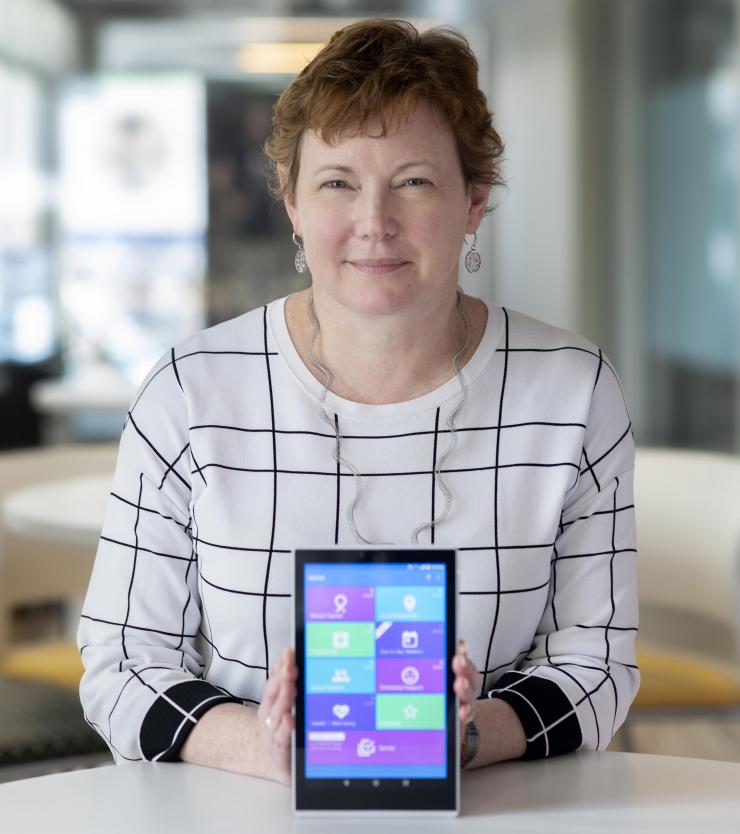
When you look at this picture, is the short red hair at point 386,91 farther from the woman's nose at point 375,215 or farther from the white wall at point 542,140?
the white wall at point 542,140

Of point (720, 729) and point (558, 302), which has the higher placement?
point (558, 302)

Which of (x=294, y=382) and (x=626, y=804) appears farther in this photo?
(x=294, y=382)

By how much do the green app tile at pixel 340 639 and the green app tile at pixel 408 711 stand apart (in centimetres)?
4

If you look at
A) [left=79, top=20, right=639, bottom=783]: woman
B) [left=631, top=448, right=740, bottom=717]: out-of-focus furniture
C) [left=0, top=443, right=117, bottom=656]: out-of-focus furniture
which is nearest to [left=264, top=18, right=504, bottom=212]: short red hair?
[left=79, top=20, right=639, bottom=783]: woman

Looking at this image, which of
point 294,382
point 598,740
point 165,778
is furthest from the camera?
point 294,382

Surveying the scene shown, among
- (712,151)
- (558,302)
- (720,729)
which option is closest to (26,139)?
(558,302)

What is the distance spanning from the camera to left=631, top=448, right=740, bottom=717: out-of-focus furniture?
245 centimetres

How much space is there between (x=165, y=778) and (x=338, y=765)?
0.70 feet

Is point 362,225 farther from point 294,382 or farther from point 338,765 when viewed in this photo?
point 338,765

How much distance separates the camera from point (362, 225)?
52.0 inches

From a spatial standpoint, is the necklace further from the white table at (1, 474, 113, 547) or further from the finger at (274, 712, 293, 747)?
the white table at (1, 474, 113, 547)

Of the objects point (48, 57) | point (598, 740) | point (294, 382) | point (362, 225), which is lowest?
point (598, 740)

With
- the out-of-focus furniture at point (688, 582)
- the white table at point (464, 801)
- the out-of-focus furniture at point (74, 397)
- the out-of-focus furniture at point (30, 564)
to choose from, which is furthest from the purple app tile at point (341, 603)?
the out-of-focus furniture at point (74, 397)

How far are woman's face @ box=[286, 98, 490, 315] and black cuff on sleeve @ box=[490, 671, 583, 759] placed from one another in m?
0.42
